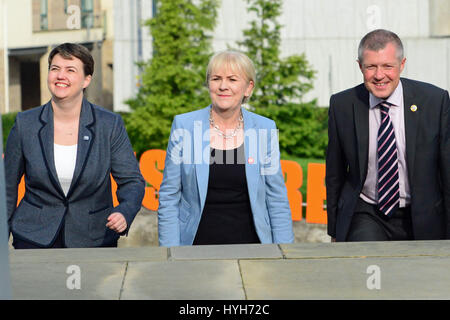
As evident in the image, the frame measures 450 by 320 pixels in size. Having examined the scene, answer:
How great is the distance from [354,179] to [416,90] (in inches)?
28.7

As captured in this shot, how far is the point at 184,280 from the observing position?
3.83 metres

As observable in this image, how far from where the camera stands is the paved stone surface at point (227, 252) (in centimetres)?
439

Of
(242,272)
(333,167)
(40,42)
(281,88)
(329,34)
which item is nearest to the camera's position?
(242,272)

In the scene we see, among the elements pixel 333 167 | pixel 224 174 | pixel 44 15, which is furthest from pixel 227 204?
pixel 44 15

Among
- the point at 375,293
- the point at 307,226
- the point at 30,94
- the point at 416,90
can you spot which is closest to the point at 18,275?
the point at 375,293

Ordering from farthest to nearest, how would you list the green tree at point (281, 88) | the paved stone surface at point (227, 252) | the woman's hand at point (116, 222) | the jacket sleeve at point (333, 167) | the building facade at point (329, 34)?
the building facade at point (329, 34), the green tree at point (281, 88), the jacket sleeve at point (333, 167), the woman's hand at point (116, 222), the paved stone surface at point (227, 252)

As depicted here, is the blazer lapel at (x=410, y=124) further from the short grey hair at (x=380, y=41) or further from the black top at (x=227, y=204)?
the black top at (x=227, y=204)

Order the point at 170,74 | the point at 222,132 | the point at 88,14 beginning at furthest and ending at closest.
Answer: the point at 88,14, the point at 170,74, the point at 222,132

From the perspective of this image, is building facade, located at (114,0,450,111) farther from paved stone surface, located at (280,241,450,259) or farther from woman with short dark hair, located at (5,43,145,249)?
paved stone surface, located at (280,241,450,259)

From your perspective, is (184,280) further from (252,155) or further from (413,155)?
(413,155)

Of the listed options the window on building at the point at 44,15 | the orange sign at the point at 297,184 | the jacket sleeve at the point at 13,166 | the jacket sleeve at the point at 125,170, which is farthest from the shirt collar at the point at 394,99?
the window on building at the point at 44,15

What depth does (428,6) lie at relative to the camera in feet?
89.5

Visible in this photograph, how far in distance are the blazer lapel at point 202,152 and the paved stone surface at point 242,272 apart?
61 cm

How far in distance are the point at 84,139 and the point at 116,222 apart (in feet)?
1.92
